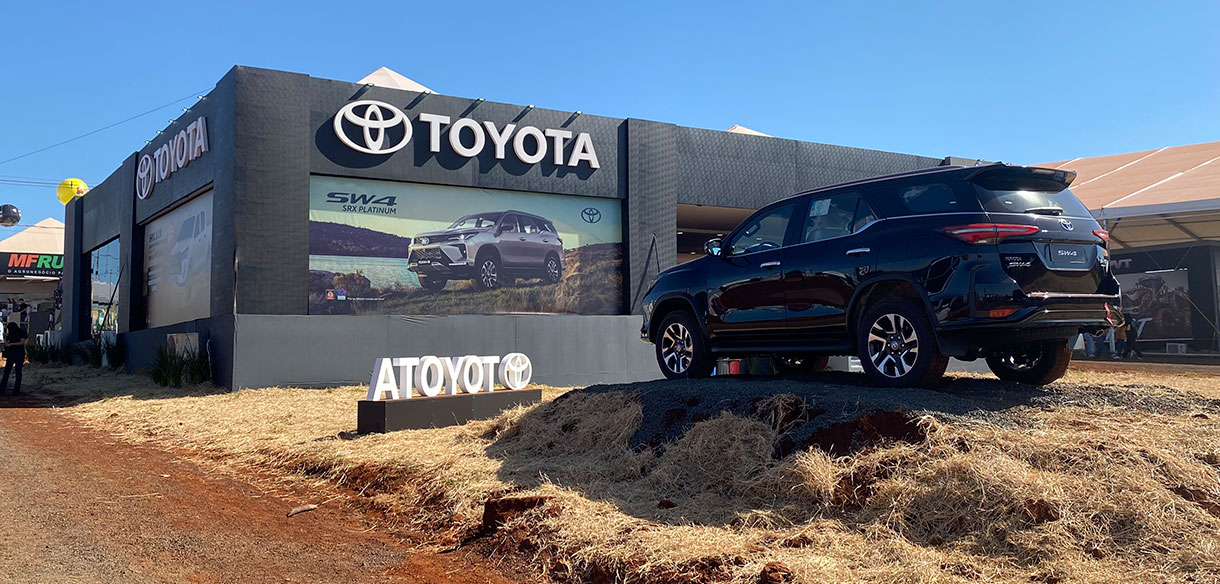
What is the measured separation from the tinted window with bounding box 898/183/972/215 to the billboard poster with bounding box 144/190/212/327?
14104 millimetres

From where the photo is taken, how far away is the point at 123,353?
833 inches

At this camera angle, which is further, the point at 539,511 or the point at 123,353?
the point at 123,353

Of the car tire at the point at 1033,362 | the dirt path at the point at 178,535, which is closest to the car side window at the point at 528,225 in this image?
the dirt path at the point at 178,535

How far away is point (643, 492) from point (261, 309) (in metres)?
11.2

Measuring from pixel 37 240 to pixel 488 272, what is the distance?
171ft

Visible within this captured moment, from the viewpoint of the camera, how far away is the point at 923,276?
6711mm

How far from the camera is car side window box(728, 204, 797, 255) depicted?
327 inches

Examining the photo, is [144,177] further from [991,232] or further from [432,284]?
[991,232]

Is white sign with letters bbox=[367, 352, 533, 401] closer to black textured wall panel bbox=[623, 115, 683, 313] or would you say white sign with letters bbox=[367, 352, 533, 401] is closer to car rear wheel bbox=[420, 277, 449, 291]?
car rear wheel bbox=[420, 277, 449, 291]

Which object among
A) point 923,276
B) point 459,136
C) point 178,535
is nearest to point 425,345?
point 459,136

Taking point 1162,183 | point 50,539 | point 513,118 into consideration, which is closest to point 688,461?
point 50,539

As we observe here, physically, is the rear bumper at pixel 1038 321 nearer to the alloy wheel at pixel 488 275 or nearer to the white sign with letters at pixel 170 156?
the alloy wheel at pixel 488 275

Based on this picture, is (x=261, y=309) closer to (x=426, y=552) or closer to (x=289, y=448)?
(x=289, y=448)

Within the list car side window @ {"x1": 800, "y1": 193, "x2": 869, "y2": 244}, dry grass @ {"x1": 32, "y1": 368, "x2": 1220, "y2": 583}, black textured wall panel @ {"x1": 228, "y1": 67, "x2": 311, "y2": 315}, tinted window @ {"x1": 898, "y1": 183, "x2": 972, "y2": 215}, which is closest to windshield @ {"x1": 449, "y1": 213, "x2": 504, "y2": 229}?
black textured wall panel @ {"x1": 228, "y1": 67, "x2": 311, "y2": 315}
